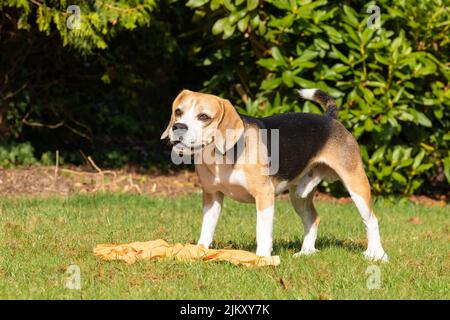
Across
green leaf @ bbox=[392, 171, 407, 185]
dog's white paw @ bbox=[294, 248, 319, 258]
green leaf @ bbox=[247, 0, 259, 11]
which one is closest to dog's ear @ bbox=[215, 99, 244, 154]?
dog's white paw @ bbox=[294, 248, 319, 258]

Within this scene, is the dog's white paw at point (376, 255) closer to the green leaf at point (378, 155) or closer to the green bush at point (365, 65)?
the green bush at point (365, 65)

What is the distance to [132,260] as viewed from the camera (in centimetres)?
641

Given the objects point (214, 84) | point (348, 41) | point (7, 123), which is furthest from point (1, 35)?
point (348, 41)

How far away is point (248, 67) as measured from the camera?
11148 millimetres

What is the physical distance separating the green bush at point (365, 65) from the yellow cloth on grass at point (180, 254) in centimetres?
397

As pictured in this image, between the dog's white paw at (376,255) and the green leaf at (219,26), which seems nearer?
the dog's white paw at (376,255)

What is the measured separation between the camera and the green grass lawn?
18.6 ft

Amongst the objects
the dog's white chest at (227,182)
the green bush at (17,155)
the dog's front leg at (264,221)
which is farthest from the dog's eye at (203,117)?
the green bush at (17,155)

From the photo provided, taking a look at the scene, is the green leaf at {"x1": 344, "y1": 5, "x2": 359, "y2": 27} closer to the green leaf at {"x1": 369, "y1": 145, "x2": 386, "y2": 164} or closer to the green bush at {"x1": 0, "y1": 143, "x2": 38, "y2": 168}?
the green leaf at {"x1": 369, "y1": 145, "x2": 386, "y2": 164}

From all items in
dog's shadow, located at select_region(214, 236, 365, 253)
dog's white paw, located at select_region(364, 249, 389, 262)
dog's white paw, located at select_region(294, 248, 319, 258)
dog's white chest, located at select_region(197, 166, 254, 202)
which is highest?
dog's white chest, located at select_region(197, 166, 254, 202)

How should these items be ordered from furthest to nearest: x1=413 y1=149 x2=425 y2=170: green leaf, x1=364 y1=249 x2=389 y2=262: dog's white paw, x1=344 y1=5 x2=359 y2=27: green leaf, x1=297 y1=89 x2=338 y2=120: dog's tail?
x1=413 y1=149 x2=425 y2=170: green leaf → x1=344 y1=5 x2=359 y2=27: green leaf → x1=297 y1=89 x2=338 y2=120: dog's tail → x1=364 y1=249 x2=389 y2=262: dog's white paw

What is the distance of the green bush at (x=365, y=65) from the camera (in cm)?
1019

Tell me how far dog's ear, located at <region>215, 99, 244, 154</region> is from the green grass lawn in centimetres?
89

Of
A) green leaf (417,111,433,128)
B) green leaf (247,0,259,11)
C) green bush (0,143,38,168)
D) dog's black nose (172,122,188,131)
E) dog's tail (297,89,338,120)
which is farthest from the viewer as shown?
green bush (0,143,38,168)
